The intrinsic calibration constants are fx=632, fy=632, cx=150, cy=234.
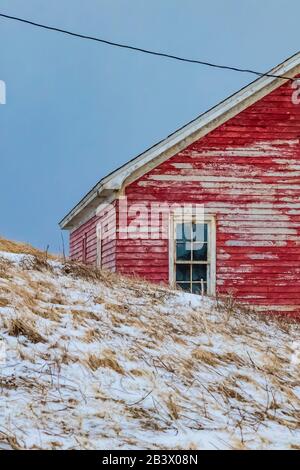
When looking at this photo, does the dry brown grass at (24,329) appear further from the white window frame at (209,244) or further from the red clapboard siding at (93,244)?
the white window frame at (209,244)

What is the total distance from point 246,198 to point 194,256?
1940 millimetres

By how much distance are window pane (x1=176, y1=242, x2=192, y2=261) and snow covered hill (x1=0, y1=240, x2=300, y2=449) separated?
384 centimetres

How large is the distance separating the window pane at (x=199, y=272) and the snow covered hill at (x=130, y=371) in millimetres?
3836

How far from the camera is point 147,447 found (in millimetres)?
4816

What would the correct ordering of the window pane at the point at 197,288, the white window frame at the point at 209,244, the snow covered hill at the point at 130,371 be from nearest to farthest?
the snow covered hill at the point at 130,371, the white window frame at the point at 209,244, the window pane at the point at 197,288

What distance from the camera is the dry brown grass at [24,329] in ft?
24.1

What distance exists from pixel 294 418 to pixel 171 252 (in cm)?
908

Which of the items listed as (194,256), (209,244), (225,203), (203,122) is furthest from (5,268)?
(203,122)

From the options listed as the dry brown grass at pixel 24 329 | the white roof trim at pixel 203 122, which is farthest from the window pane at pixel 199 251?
the dry brown grass at pixel 24 329

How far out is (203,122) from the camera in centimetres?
1541

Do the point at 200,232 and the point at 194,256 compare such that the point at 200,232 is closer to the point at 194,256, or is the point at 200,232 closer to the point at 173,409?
the point at 194,256
